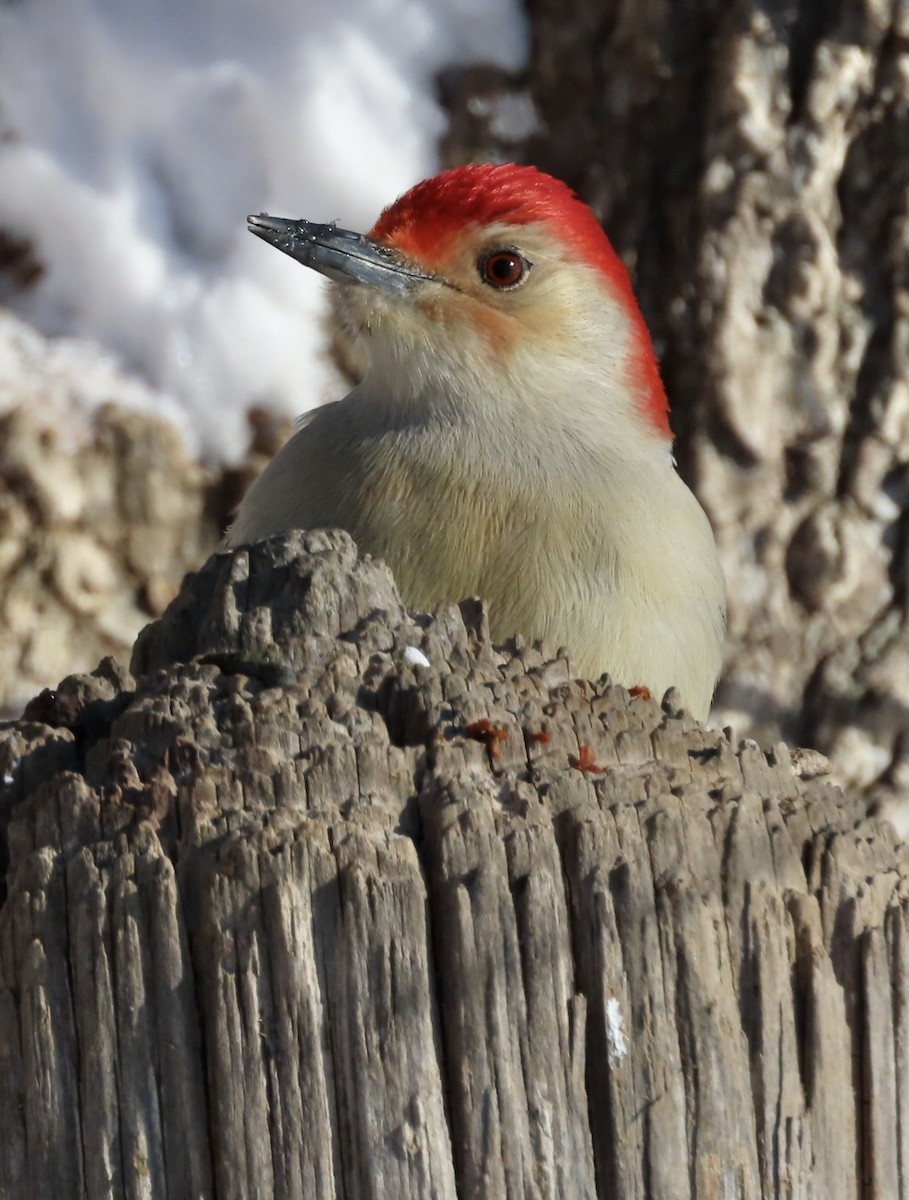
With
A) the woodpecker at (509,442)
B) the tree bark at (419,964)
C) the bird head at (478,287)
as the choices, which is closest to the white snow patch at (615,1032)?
the tree bark at (419,964)

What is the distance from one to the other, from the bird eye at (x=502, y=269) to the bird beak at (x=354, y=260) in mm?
150

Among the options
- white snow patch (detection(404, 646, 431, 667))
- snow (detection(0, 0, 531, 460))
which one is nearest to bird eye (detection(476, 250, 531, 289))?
snow (detection(0, 0, 531, 460))

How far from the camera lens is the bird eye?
402cm

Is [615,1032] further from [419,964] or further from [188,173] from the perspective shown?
[188,173]

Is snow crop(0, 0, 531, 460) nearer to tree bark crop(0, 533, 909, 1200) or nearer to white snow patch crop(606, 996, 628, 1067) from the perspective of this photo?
tree bark crop(0, 533, 909, 1200)

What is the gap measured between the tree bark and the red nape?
2085 millimetres

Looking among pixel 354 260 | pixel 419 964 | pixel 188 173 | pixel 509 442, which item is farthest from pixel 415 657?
pixel 188 173

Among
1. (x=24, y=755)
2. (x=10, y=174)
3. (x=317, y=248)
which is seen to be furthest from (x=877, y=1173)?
(x=10, y=174)

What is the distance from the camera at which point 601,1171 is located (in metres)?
1.82

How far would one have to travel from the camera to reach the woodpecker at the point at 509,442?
3.33 metres

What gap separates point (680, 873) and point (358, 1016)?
1.33ft

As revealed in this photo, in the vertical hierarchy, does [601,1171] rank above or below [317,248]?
below

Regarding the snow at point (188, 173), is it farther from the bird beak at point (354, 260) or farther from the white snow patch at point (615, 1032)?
the white snow patch at point (615, 1032)

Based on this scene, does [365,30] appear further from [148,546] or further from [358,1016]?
[358,1016]
